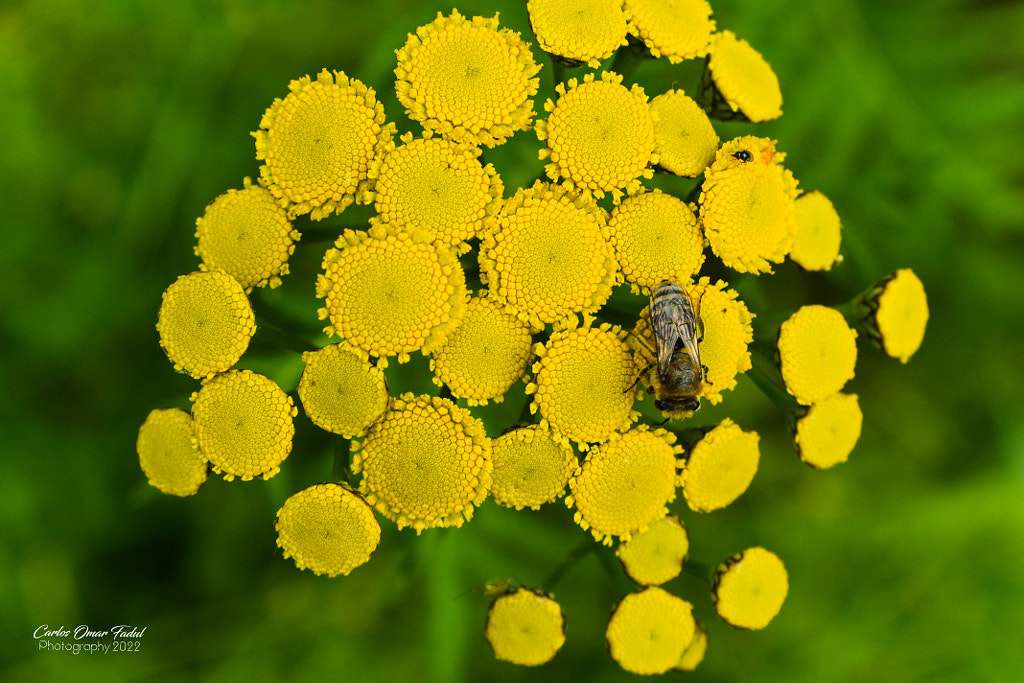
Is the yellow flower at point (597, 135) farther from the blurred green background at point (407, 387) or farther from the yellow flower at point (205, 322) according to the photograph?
the yellow flower at point (205, 322)

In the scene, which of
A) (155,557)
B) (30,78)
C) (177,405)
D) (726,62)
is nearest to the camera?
(726,62)

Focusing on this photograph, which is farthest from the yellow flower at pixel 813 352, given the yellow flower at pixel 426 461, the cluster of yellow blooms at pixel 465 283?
the yellow flower at pixel 426 461

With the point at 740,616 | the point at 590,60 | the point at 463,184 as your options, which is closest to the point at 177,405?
the point at 463,184

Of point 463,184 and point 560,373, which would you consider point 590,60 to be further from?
point 560,373

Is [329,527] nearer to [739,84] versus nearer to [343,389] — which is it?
[343,389]

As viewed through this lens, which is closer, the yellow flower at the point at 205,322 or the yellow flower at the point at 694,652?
the yellow flower at the point at 205,322

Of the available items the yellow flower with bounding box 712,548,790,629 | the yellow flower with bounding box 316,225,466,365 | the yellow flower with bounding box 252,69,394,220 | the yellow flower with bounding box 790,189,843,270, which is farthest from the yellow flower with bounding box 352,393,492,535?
the yellow flower with bounding box 790,189,843,270

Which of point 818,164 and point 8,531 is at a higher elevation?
point 818,164
